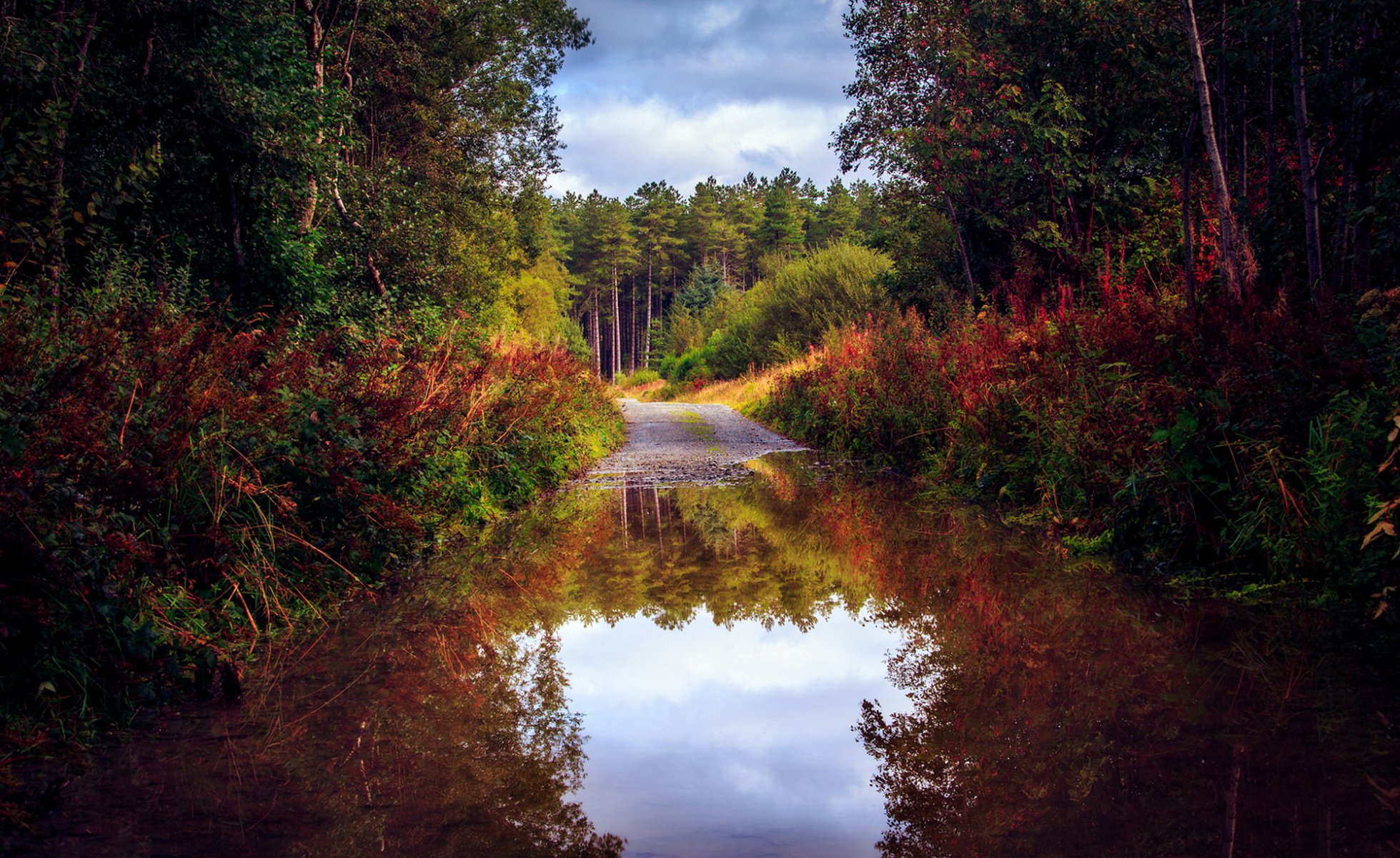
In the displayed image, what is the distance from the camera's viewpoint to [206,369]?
498cm

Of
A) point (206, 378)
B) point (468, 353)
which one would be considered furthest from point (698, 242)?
point (206, 378)

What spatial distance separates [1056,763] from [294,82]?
10.4 m

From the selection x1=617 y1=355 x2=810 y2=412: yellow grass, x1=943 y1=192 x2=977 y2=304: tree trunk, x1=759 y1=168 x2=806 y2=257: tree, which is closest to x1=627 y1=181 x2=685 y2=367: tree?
x1=759 y1=168 x2=806 y2=257: tree

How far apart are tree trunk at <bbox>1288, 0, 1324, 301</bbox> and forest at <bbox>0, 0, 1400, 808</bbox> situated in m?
0.04

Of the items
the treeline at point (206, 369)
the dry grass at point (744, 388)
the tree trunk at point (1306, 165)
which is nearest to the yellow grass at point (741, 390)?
the dry grass at point (744, 388)

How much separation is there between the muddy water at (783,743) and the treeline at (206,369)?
0.57 metres

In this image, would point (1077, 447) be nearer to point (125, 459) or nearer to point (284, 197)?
point (125, 459)

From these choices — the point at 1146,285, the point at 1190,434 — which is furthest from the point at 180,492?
the point at 1146,285

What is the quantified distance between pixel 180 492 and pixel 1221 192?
7.83 meters

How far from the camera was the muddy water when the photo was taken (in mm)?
2480

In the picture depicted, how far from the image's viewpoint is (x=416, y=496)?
21.2ft

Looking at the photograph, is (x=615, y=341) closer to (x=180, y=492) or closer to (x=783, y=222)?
(x=783, y=222)

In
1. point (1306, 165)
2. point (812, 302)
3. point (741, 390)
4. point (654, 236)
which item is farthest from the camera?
point (654, 236)

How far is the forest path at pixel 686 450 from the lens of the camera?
38.8 ft
